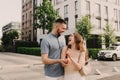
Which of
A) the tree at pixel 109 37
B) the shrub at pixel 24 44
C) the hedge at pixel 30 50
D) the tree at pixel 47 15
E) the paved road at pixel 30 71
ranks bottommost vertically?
the paved road at pixel 30 71

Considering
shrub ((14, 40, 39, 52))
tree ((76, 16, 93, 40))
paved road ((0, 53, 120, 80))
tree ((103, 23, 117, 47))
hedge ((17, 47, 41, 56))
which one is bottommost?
paved road ((0, 53, 120, 80))

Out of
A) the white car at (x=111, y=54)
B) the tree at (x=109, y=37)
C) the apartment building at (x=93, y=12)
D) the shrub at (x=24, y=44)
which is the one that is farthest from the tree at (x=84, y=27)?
the shrub at (x=24, y=44)

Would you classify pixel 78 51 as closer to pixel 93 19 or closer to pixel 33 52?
pixel 33 52

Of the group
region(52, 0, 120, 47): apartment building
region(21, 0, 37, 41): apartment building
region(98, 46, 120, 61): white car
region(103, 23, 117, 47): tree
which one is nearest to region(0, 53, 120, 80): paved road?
region(98, 46, 120, 61): white car

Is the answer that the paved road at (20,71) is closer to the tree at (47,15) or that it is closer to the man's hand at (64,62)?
the man's hand at (64,62)

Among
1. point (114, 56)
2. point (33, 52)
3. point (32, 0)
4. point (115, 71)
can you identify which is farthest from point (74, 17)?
point (115, 71)

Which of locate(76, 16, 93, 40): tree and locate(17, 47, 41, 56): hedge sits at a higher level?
locate(76, 16, 93, 40): tree

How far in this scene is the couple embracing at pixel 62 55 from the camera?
4.05 meters

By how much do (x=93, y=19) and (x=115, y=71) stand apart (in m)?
26.3

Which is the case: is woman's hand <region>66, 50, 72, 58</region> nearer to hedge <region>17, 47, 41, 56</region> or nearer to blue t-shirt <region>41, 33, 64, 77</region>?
blue t-shirt <region>41, 33, 64, 77</region>

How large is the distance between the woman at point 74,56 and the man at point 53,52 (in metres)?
0.15

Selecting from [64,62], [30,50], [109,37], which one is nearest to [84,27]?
[109,37]

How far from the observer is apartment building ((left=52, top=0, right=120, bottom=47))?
3969cm

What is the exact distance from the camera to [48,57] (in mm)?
4254
